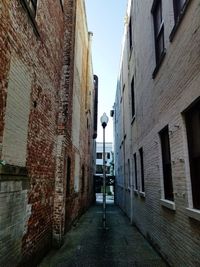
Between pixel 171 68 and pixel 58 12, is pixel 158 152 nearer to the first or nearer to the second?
pixel 171 68

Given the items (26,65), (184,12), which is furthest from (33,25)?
(184,12)

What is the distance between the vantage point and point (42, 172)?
588 centimetres

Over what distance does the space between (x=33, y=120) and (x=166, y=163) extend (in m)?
3.27

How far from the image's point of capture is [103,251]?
632 centimetres

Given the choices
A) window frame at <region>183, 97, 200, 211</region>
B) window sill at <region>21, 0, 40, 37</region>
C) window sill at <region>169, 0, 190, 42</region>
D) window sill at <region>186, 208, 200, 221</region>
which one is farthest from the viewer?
window sill at <region>21, 0, 40, 37</region>

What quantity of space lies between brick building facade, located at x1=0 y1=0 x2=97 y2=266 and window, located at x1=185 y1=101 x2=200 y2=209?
9.93 ft

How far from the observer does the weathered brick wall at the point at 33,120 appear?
370 cm

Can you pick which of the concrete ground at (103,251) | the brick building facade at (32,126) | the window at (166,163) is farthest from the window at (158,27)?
the concrete ground at (103,251)

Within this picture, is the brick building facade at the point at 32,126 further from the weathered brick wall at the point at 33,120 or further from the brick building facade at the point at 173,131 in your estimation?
the brick building facade at the point at 173,131

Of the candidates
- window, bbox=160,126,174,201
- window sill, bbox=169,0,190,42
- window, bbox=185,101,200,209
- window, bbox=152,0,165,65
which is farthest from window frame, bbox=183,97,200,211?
window, bbox=152,0,165,65

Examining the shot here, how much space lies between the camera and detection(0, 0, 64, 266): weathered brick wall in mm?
3703

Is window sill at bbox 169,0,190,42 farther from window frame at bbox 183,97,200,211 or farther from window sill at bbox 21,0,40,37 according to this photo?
window sill at bbox 21,0,40,37

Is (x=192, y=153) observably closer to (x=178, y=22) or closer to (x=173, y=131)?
(x=173, y=131)

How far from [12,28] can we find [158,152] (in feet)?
14.3
